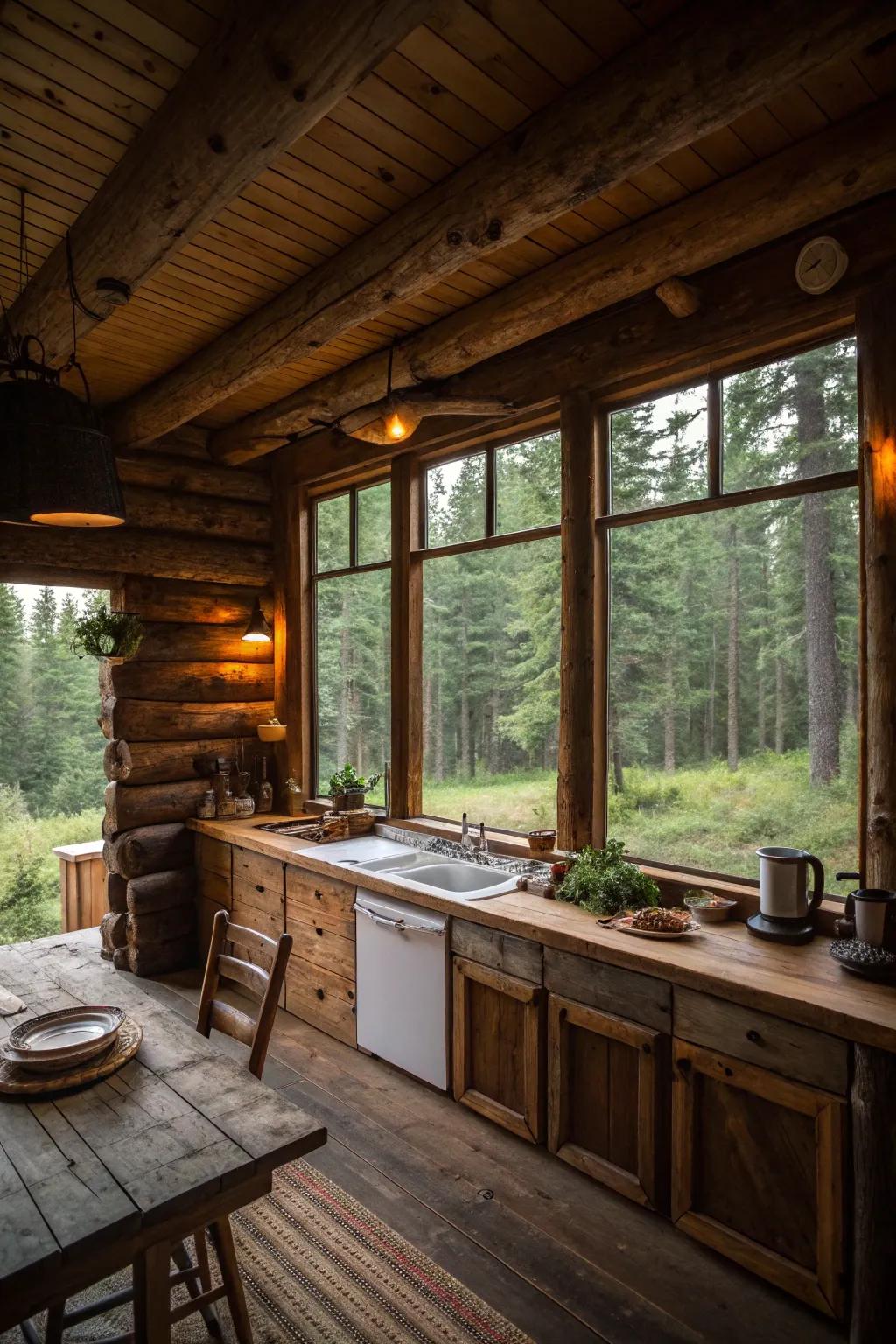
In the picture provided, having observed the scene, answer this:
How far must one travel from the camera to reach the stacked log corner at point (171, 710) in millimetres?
4828

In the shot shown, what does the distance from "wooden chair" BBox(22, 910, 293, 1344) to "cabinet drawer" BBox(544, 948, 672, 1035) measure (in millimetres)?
1110

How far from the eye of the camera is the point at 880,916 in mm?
2379

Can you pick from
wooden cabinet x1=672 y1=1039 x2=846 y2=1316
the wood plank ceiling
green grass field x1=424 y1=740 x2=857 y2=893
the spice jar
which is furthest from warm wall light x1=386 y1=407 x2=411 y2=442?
the spice jar

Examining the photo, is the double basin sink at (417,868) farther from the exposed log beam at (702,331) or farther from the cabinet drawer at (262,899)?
the exposed log beam at (702,331)

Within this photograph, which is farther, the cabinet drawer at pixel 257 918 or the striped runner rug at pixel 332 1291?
the cabinet drawer at pixel 257 918

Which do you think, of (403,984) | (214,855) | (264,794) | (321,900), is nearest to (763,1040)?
(403,984)

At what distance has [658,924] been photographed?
276 centimetres

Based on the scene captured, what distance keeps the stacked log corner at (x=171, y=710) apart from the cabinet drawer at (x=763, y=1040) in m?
3.57

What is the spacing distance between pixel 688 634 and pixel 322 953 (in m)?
2.45

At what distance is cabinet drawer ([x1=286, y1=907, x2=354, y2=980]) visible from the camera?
12.4ft

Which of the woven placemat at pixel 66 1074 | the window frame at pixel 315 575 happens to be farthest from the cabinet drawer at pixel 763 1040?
the window frame at pixel 315 575

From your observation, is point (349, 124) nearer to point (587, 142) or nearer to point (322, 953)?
point (587, 142)

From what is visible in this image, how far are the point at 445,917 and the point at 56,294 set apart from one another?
3.00m

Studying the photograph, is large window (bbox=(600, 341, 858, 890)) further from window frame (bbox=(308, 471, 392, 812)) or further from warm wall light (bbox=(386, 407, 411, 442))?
window frame (bbox=(308, 471, 392, 812))
